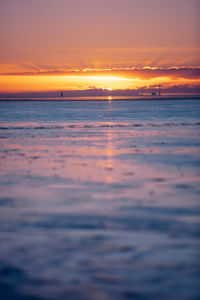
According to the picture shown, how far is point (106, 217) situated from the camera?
7.21 metres

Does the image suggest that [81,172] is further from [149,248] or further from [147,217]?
[149,248]

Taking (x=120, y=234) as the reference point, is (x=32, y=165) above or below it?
above

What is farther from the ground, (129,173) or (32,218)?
(129,173)

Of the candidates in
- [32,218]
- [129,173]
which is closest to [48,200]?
[32,218]

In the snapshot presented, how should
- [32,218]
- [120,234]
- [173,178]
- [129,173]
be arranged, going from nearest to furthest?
[120,234]
[32,218]
[173,178]
[129,173]

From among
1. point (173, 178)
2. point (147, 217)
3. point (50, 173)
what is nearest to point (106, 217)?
point (147, 217)

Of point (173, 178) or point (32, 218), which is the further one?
point (173, 178)

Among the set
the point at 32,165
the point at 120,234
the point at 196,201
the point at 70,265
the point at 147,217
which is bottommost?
the point at 70,265

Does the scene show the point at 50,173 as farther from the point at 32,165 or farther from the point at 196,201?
the point at 196,201

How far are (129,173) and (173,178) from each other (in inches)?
53.7

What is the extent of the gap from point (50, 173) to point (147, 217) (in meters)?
4.88

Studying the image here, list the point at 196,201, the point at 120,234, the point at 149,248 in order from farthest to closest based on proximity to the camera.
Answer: the point at 196,201, the point at 120,234, the point at 149,248

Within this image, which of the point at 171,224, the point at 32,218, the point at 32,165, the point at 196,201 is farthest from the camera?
the point at 32,165

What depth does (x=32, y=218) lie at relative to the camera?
7.19 m
